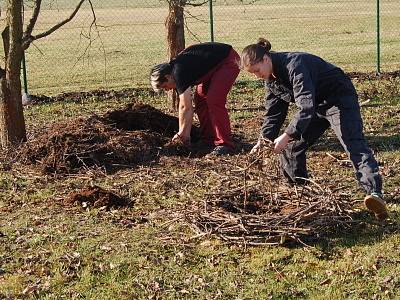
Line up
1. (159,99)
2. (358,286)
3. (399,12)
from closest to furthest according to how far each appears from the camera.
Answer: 1. (358,286)
2. (159,99)
3. (399,12)

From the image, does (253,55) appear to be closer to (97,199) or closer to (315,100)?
(315,100)

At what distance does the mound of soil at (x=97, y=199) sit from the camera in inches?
267

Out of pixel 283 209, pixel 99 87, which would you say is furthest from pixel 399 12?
pixel 283 209

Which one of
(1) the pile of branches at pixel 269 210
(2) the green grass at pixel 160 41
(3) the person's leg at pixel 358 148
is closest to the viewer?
(1) the pile of branches at pixel 269 210

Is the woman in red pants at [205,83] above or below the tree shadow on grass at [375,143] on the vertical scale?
above

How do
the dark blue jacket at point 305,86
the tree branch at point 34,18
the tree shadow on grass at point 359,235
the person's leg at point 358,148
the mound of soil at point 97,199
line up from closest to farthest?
the tree shadow on grass at point 359,235 → the dark blue jacket at point 305,86 → the person's leg at point 358,148 → the mound of soil at point 97,199 → the tree branch at point 34,18

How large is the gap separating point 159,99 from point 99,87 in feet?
9.18

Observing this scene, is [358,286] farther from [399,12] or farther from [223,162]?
[399,12]

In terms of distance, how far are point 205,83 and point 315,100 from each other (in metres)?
2.60

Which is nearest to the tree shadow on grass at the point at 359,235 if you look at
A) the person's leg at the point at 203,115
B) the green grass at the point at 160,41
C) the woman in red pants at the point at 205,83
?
the woman in red pants at the point at 205,83

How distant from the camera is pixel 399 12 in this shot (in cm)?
3484

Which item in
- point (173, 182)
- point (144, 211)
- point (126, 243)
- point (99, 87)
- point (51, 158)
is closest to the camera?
point (126, 243)

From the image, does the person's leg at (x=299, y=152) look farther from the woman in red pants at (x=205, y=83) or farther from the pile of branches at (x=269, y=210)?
the woman in red pants at (x=205, y=83)

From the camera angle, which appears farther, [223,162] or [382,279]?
[223,162]
